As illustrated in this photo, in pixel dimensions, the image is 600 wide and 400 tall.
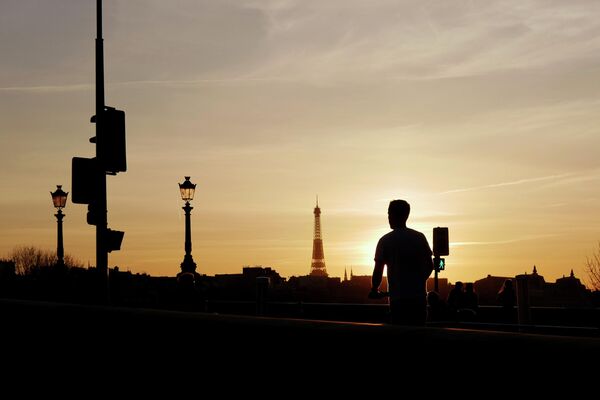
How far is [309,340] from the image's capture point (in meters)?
3.03

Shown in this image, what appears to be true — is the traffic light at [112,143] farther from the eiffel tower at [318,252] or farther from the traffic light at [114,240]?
the eiffel tower at [318,252]

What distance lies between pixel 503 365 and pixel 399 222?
577 centimetres

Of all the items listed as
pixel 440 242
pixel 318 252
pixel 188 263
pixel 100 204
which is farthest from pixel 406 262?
pixel 318 252

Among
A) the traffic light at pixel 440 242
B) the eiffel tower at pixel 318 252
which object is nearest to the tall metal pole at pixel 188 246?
the traffic light at pixel 440 242

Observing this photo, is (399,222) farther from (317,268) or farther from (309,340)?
(317,268)

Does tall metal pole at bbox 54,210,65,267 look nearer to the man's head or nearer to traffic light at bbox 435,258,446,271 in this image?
traffic light at bbox 435,258,446,271

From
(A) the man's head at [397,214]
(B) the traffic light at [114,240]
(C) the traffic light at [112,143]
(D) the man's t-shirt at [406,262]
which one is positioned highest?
(C) the traffic light at [112,143]

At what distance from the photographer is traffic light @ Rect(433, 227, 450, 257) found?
26.5 m

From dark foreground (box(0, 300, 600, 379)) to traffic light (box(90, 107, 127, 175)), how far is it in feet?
31.1

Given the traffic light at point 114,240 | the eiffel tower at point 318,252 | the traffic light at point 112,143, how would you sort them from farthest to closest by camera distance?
the eiffel tower at point 318,252 < the traffic light at point 114,240 < the traffic light at point 112,143

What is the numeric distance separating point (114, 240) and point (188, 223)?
49.1 ft

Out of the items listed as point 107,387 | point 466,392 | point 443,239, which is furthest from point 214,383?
point 443,239

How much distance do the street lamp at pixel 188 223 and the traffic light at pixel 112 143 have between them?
1515 cm

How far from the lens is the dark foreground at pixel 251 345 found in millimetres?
2316
